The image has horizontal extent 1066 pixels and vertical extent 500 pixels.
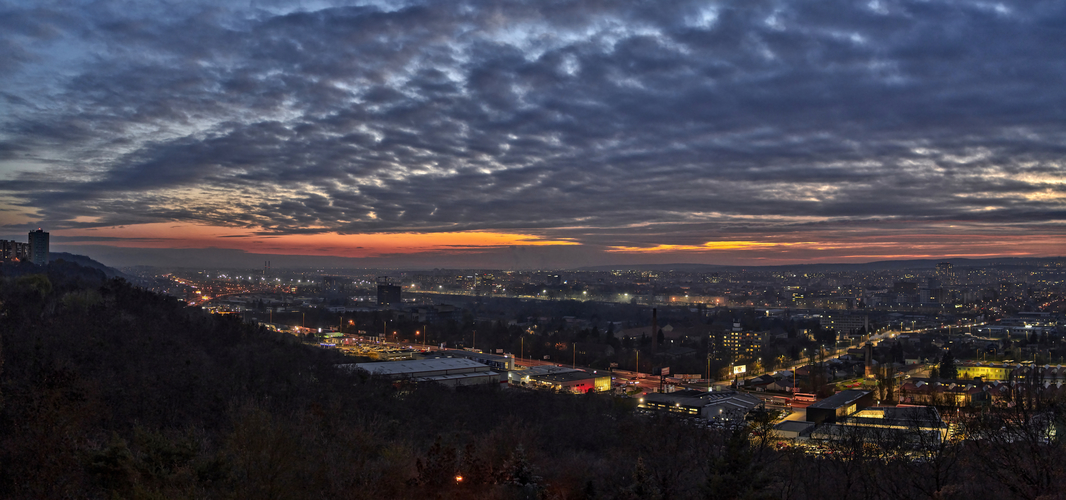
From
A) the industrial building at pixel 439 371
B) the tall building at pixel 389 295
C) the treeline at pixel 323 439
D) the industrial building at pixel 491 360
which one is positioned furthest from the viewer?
the tall building at pixel 389 295

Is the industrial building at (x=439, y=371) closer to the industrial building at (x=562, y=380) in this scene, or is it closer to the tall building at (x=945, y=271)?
the industrial building at (x=562, y=380)

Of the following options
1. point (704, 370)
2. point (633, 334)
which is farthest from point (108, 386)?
point (633, 334)

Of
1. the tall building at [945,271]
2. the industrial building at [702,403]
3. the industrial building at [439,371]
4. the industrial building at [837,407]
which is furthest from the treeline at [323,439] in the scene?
the tall building at [945,271]

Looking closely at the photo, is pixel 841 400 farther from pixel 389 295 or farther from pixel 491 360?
pixel 389 295

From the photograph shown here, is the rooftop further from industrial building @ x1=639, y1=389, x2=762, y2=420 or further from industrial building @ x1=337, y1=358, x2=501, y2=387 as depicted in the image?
industrial building @ x1=337, y1=358, x2=501, y2=387

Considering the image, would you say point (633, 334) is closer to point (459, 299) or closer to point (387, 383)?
point (387, 383)
